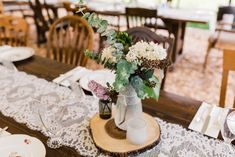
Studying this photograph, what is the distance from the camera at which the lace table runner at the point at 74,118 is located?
33.9 inches

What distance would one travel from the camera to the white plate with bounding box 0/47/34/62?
1587mm

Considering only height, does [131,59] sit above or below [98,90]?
above

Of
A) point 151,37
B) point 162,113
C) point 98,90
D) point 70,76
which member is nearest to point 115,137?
point 98,90

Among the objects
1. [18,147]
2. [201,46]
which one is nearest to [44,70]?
[18,147]

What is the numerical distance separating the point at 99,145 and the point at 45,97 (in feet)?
1.60

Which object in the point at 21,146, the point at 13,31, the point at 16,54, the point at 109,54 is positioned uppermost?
the point at 109,54

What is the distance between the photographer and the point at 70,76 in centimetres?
137

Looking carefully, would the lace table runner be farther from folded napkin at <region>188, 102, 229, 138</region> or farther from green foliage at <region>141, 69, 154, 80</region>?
green foliage at <region>141, 69, 154, 80</region>

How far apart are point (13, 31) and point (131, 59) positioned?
61.6 inches

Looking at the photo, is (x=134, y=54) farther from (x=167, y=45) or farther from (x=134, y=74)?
(x=167, y=45)

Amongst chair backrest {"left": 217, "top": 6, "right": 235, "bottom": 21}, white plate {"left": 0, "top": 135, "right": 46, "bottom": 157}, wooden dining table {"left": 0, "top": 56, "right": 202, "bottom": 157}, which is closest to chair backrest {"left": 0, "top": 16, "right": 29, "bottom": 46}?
wooden dining table {"left": 0, "top": 56, "right": 202, "bottom": 157}

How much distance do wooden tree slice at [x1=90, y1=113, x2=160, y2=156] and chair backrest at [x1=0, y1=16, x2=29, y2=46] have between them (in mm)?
1240

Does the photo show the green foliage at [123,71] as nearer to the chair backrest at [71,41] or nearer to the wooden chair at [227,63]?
the wooden chair at [227,63]

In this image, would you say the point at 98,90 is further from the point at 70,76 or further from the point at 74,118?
the point at 70,76
